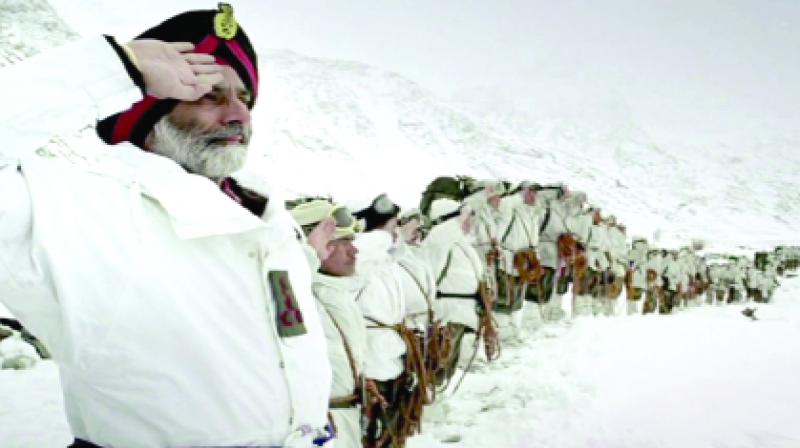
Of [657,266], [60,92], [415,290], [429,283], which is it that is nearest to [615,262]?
[657,266]

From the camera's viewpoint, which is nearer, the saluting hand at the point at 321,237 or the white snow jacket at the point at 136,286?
the white snow jacket at the point at 136,286

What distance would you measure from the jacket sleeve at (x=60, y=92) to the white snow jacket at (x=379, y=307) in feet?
7.99

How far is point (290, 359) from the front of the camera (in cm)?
135

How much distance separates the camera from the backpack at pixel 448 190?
26.6ft

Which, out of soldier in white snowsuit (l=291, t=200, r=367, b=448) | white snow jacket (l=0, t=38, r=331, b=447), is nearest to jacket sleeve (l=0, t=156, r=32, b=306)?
white snow jacket (l=0, t=38, r=331, b=447)

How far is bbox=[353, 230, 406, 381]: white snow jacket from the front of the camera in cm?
369

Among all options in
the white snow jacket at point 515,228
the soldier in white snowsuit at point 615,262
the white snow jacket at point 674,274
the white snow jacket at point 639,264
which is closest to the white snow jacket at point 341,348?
the white snow jacket at point 515,228

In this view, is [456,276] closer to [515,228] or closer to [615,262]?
[515,228]

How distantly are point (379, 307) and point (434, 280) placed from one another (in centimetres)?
168

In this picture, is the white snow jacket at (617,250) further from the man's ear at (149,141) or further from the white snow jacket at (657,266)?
the man's ear at (149,141)

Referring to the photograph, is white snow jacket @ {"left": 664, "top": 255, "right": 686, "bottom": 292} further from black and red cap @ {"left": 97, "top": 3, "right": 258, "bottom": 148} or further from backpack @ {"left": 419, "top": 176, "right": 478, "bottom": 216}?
black and red cap @ {"left": 97, "top": 3, "right": 258, "bottom": 148}

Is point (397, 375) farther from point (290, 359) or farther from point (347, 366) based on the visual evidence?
point (290, 359)

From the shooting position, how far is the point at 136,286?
3.89 feet

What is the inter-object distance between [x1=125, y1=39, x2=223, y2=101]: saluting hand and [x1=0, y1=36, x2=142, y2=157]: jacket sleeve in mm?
41
